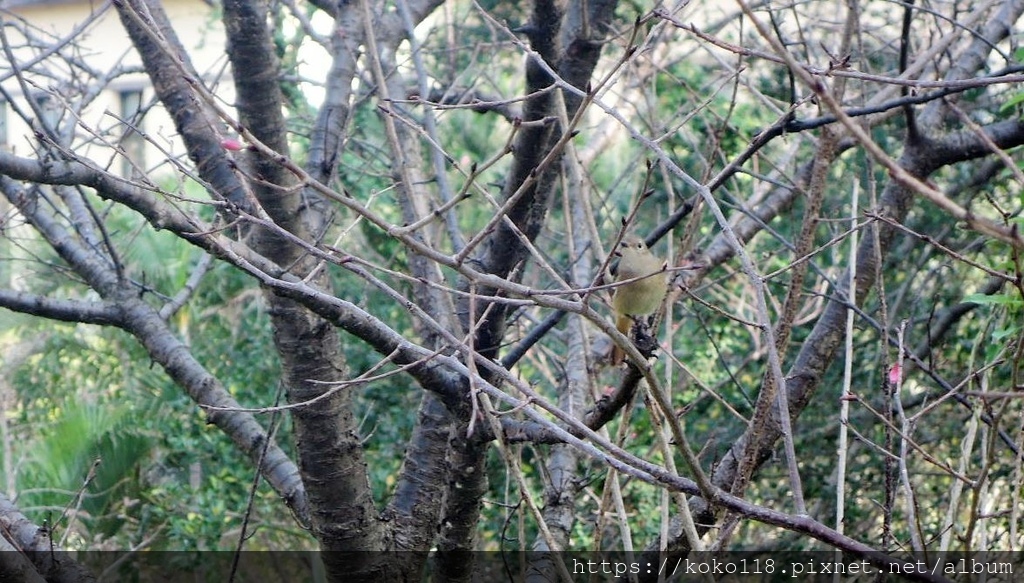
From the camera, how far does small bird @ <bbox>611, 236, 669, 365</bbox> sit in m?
3.21

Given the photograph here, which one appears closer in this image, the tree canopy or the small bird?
the tree canopy

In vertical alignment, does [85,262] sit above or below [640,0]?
below

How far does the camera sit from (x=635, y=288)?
3232 millimetres

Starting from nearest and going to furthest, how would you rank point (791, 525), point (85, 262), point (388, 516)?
point (791, 525) < point (388, 516) < point (85, 262)

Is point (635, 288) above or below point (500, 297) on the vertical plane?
above

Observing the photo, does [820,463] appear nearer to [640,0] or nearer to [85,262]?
[640,0]

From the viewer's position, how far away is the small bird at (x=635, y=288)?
126 inches

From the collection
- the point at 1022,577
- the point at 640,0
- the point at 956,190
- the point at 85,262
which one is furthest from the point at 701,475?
the point at 640,0

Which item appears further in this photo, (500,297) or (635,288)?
(635,288)

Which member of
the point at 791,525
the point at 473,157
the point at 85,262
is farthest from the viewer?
the point at 473,157

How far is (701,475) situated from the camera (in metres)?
1.49

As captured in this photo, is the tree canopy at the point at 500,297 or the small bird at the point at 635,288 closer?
the tree canopy at the point at 500,297

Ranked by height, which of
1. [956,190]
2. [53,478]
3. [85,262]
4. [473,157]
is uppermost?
[473,157]

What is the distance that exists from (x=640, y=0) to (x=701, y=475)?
571 cm
